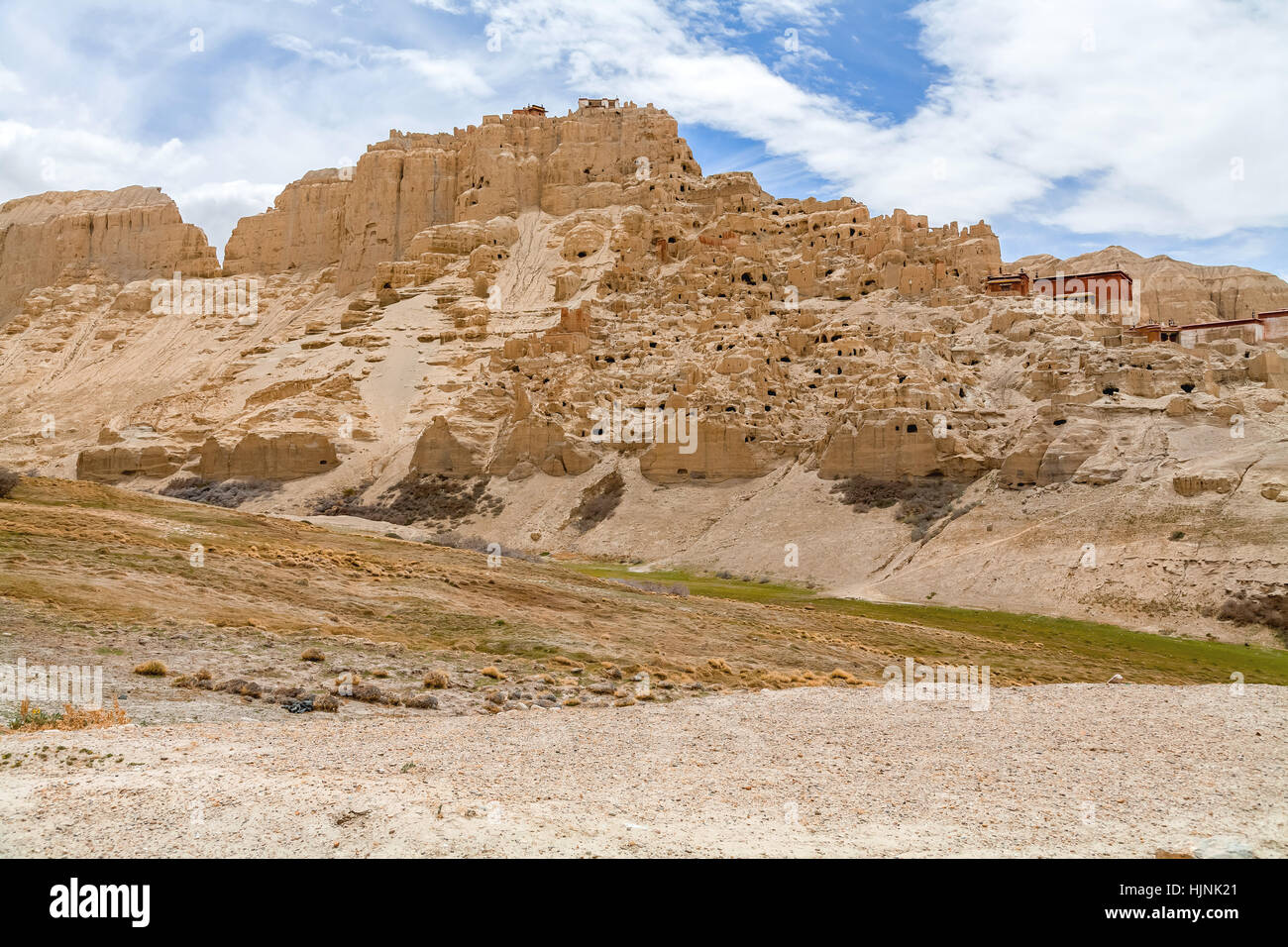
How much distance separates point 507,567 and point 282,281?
250ft

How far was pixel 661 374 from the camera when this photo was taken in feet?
186

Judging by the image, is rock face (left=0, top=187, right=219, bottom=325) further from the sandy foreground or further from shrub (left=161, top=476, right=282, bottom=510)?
the sandy foreground

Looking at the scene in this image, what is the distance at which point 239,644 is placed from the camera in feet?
47.2

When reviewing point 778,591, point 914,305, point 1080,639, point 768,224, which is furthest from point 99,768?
point 768,224

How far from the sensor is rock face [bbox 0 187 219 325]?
99.2 metres

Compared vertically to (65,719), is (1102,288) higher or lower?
higher

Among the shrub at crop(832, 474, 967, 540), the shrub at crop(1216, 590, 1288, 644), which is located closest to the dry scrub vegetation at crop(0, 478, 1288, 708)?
the shrub at crop(1216, 590, 1288, 644)

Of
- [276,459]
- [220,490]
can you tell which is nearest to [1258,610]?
[276,459]

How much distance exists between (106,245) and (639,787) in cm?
11131

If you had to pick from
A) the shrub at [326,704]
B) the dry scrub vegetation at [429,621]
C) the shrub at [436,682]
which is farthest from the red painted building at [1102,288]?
the shrub at [326,704]

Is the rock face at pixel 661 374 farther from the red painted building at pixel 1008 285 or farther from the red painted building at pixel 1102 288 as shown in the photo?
the red painted building at pixel 1102 288

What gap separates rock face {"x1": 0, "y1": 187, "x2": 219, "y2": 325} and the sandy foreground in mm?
99527

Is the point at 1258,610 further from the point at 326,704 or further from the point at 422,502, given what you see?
the point at 422,502
